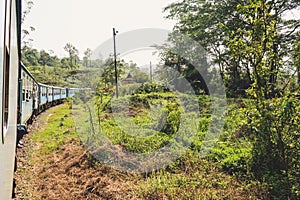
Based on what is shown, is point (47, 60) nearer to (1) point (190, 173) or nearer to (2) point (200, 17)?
(2) point (200, 17)

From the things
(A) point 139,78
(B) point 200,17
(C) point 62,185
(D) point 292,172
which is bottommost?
(C) point 62,185

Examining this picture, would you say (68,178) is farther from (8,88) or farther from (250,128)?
(250,128)

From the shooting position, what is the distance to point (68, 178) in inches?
179

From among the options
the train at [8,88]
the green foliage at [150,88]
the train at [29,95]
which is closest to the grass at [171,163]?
the train at [29,95]

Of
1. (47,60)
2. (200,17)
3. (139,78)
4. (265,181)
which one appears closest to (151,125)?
→ (265,181)

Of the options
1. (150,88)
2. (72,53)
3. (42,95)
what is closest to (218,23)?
(150,88)

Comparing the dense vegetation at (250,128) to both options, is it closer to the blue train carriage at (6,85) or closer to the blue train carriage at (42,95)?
the blue train carriage at (6,85)

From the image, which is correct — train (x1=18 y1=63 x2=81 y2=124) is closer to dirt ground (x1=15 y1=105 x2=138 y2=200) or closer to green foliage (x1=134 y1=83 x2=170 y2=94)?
dirt ground (x1=15 y1=105 x2=138 y2=200)

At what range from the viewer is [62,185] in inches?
168

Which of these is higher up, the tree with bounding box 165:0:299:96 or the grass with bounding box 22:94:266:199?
the tree with bounding box 165:0:299:96

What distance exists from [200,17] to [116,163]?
13072 millimetres

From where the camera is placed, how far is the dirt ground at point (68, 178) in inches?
154

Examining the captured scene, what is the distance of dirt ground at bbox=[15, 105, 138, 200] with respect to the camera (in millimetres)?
3910

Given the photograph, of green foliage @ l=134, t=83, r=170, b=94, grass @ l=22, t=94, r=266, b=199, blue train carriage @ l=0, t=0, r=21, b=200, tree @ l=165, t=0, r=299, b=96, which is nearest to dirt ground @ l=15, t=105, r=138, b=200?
grass @ l=22, t=94, r=266, b=199
